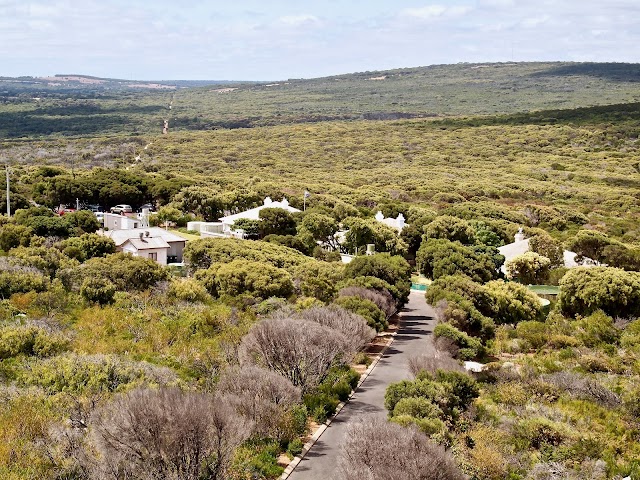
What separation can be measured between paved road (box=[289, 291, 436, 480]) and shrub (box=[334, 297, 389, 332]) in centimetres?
94

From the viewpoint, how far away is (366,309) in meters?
25.6

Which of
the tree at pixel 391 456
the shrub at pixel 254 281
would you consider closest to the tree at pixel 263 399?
the tree at pixel 391 456

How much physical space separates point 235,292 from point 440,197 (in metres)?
40.4

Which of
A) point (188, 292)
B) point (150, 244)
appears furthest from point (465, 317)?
point (150, 244)

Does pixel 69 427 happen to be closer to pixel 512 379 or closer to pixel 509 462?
pixel 509 462

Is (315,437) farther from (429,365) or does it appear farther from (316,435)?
(429,365)

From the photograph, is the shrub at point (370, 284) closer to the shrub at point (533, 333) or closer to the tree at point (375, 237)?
the shrub at point (533, 333)

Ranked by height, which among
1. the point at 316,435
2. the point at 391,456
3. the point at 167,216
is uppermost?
the point at 391,456

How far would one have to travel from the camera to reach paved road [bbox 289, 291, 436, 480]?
15000 mm

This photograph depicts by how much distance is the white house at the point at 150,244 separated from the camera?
122ft

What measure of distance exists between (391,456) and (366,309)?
46.2 ft

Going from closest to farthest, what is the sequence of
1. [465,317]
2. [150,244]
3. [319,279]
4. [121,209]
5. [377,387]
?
[377,387] < [465,317] < [319,279] < [150,244] < [121,209]

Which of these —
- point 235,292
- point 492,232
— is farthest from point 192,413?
point 492,232

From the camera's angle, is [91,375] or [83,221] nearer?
[91,375]
